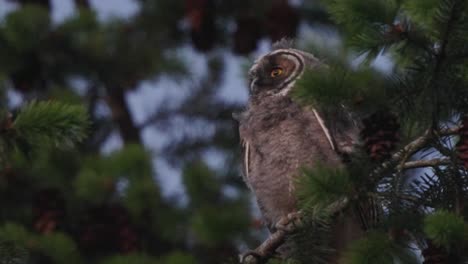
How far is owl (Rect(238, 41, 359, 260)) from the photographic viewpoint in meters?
3.67

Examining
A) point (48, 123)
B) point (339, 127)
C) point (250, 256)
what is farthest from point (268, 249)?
point (339, 127)

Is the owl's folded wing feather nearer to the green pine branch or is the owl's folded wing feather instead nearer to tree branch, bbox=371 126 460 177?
the green pine branch

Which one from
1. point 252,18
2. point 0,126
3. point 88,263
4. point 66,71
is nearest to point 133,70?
point 66,71

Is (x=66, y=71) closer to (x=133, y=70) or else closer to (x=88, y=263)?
(x=133, y=70)

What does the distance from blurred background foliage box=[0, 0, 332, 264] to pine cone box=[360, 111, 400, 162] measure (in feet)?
5.47

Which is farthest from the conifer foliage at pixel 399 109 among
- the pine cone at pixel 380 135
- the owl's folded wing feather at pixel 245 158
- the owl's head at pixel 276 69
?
the owl's head at pixel 276 69

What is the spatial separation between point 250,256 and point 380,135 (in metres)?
0.58

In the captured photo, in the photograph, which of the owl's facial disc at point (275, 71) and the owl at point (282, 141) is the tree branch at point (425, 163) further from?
the owl's facial disc at point (275, 71)

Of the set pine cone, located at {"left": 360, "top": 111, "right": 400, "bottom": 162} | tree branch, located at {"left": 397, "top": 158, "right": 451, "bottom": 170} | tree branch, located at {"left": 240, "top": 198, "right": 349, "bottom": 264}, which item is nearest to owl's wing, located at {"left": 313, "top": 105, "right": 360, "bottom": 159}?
tree branch, located at {"left": 240, "top": 198, "right": 349, "bottom": 264}

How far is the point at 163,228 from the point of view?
5.46m

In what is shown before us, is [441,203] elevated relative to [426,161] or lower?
lower

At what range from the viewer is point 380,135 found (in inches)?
101

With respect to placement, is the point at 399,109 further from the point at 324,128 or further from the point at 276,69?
the point at 276,69

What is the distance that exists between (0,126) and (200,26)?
340cm
